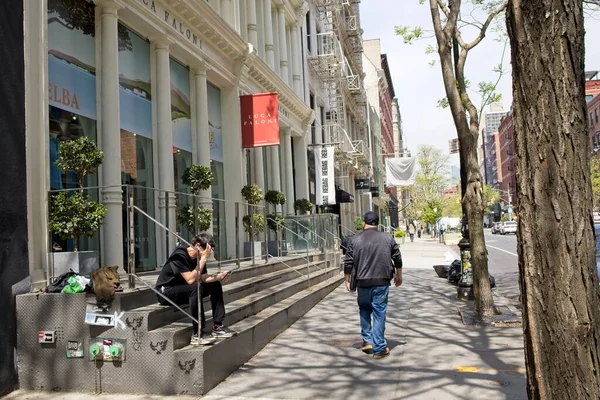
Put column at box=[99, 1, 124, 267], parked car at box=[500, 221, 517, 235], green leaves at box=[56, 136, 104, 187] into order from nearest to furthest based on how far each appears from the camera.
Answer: green leaves at box=[56, 136, 104, 187] < column at box=[99, 1, 124, 267] < parked car at box=[500, 221, 517, 235]

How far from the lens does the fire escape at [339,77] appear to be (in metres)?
28.5

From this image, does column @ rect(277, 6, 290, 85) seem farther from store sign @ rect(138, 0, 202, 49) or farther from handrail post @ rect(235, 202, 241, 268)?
handrail post @ rect(235, 202, 241, 268)

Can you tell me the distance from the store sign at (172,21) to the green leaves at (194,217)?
4.38m

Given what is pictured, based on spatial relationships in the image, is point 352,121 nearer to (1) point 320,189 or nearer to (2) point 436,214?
(1) point 320,189

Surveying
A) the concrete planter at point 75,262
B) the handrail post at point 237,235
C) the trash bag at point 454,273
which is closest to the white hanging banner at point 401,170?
the trash bag at point 454,273

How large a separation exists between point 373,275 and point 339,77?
2390 cm

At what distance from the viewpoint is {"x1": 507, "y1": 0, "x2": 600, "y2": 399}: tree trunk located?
8.76 feet

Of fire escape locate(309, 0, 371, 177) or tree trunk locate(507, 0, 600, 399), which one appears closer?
tree trunk locate(507, 0, 600, 399)

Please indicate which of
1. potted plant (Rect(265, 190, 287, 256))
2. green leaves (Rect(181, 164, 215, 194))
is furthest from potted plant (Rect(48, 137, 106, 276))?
potted plant (Rect(265, 190, 287, 256))

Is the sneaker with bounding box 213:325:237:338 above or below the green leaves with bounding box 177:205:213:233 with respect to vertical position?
below

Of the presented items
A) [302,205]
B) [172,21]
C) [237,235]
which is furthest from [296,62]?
[237,235]

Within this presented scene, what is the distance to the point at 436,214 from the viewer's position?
61375 millimetres

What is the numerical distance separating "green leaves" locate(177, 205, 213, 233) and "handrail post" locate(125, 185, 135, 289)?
1526mm

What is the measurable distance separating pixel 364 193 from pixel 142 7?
120ft
